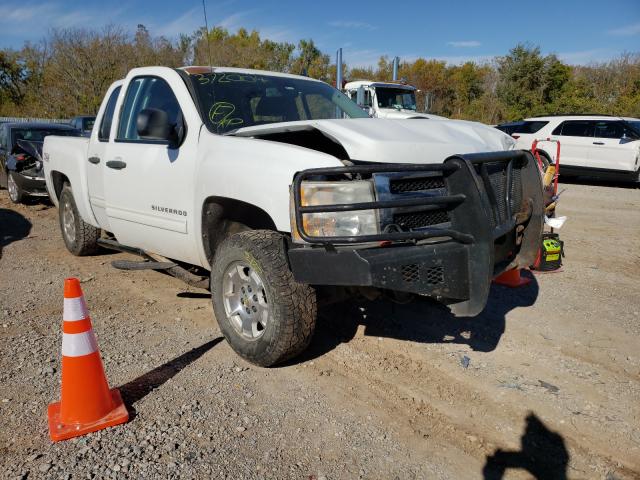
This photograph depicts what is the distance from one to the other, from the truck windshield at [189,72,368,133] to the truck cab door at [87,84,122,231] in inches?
51.5

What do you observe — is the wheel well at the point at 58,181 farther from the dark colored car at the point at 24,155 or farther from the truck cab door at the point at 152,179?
the dark colored car at the point at 24,155

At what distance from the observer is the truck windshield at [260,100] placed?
390cm

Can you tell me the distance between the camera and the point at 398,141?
298cm

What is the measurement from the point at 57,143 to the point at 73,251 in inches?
49.4

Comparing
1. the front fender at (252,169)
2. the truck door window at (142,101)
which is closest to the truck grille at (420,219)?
the front fender at (252,169)

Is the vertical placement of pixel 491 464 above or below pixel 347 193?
below

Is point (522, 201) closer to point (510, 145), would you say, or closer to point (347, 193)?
point (510, 145)

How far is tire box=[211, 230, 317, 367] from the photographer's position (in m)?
3.07

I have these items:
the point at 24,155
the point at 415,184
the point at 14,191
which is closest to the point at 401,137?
the point at 415,184

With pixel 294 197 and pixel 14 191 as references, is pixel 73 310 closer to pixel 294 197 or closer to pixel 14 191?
pixel 294 197

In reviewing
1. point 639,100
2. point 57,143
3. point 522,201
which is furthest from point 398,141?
point 639,100

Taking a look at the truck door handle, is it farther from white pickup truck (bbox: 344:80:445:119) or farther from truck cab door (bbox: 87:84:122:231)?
white pickup truck (bbox: 344:80:445:119)

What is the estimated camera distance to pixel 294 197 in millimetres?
2738

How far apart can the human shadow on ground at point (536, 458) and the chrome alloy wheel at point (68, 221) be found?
514cm
